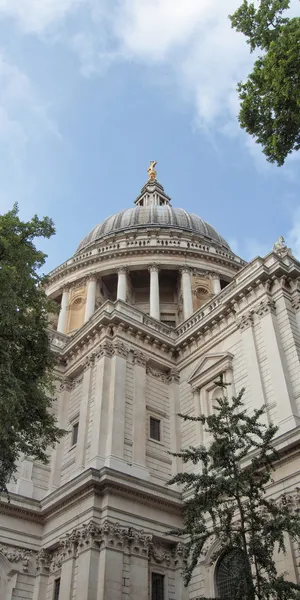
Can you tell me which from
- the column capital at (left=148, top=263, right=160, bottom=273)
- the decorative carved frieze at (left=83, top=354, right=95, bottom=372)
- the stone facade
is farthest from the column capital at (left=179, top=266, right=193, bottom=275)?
the decorative carved frieze at (left=83, top=354, right=95, bottom=372)

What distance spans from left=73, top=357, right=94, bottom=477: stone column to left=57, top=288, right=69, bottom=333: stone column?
14.3m

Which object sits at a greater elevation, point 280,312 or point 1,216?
point 280,312

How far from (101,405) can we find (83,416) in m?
1.42

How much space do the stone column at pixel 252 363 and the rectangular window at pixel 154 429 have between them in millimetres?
4907

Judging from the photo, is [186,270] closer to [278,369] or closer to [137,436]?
[137,436]

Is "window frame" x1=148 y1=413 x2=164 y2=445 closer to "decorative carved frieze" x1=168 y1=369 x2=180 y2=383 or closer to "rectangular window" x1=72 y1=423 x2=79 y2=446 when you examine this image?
"decorative carved frieze" x1=168 y1=369 x2=180 y2=383

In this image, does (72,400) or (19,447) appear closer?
(19,447)

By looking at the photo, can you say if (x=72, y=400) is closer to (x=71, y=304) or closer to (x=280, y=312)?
(x=280, y=312)

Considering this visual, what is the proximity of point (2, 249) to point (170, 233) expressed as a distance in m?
29.2

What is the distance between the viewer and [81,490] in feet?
63.7

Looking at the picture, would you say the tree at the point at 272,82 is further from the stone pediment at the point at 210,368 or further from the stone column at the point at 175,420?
the stone column at the point at 175,420

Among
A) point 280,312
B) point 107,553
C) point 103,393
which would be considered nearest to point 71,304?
point 103,393

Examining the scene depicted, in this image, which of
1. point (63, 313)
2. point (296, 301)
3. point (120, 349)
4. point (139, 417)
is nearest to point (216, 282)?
point (63, 313)

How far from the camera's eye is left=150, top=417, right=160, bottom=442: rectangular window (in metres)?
23.0
